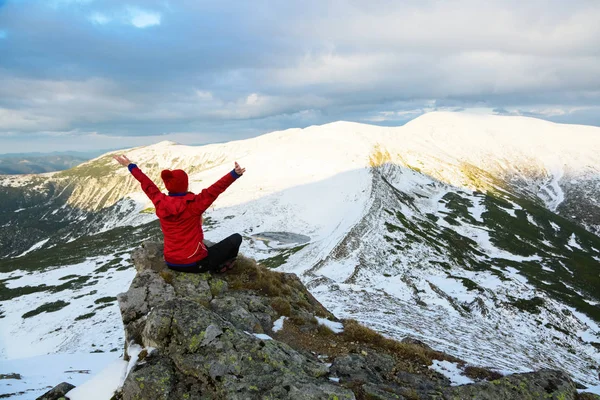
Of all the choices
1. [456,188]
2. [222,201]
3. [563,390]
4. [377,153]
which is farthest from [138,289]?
[456,188]

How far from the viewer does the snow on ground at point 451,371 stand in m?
8.86

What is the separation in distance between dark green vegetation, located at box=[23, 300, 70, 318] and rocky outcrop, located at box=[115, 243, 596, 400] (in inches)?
1931

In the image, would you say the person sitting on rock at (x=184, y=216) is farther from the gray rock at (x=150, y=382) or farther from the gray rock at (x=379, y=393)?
the gray rock at (x=379, y=393)

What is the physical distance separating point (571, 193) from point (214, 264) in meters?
248

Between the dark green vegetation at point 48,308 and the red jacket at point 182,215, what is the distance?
163ft

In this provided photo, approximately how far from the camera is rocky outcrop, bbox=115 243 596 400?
22.0 feet

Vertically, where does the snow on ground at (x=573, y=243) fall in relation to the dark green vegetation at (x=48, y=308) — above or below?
below

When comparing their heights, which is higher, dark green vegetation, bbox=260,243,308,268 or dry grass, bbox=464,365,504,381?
dry grass, bbox=464,365,504,381

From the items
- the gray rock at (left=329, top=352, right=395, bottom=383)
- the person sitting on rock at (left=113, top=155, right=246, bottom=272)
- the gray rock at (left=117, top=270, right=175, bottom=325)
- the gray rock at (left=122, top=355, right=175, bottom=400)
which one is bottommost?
the gray rock at (left=329, top=352, right=395, bottom=383)

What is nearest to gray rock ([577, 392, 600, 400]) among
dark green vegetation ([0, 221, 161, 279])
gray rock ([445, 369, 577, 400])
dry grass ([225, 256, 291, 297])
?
gray rock ([445, 369, 577, 400])

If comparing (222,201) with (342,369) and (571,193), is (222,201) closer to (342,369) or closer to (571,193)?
(342,369)

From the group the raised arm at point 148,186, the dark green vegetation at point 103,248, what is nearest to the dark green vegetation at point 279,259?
the dark green vegetation at point 103,248

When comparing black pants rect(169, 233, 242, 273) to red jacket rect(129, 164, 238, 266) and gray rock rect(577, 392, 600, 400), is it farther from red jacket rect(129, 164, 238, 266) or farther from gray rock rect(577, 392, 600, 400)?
gray rock rect(577, 392, 600, 400)

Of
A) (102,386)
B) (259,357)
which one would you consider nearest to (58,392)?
(102,386)
